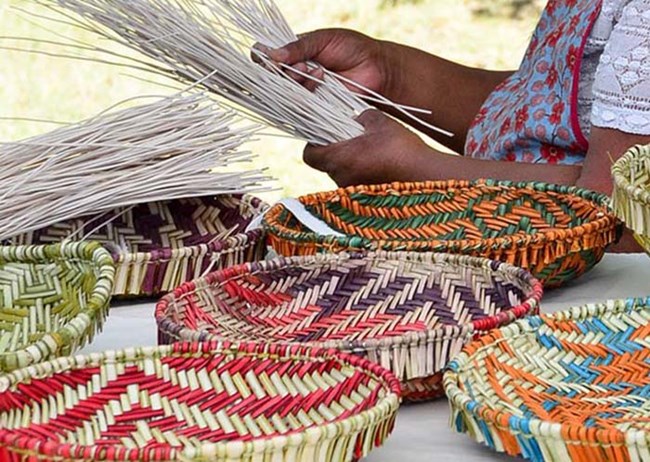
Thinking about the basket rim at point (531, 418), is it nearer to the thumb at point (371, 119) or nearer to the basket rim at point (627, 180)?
the basket rim at point (627, 180)

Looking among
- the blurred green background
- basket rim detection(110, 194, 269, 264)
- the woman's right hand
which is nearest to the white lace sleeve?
the woman's right hand

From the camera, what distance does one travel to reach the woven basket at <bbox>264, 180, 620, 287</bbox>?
1.25m

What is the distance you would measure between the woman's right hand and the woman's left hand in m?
0.10

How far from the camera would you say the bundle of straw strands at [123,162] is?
1.31 m

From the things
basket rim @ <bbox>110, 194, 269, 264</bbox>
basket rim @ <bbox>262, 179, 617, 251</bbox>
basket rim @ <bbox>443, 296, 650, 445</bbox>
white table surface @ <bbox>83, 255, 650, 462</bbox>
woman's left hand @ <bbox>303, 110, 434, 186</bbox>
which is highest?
woman's left hand @ <bbox>303, 110, 434, 186</bbox>

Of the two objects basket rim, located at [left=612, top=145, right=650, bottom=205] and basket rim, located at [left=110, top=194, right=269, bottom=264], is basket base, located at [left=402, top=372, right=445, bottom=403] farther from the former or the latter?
basket rim, located at [left=110, top=194, right=269, bottom=264]

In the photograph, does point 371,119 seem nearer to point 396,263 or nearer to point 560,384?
point 396,263

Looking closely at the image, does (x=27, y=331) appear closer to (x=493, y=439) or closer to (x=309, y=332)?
(x=309, y=332)

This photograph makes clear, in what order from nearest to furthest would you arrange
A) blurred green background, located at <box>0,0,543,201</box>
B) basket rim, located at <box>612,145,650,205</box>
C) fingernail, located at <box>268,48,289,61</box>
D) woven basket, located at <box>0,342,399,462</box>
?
1. woven basket, located at <box>0,342,399,462</box>
2. basket rim, located at <box>612,145,650,205</box>
3. fingernail, located at <box>268,48,289,61</box>
4. blurred green background, located at <box>0,0,543,201</box>

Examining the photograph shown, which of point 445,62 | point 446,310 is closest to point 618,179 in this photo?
point 446,310

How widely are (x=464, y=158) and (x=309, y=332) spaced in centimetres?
66

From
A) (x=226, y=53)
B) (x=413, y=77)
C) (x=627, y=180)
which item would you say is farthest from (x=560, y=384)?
(x=413, y=77)

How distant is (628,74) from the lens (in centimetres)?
157

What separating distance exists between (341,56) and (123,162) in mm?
751
